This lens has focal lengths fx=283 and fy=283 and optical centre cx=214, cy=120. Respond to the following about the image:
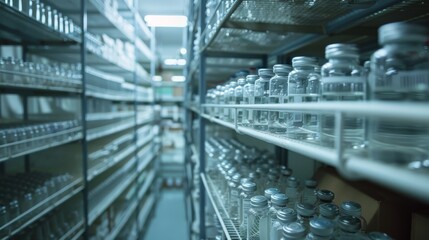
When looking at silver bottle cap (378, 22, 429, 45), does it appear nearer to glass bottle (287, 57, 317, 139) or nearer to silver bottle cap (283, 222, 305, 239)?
glass bottle (287, 57, 317, 139)

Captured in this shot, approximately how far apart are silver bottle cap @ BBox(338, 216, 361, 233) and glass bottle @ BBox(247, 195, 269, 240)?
21cm

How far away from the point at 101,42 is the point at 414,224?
253 cm

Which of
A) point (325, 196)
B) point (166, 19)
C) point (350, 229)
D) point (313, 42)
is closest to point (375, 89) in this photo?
point (350, 229)

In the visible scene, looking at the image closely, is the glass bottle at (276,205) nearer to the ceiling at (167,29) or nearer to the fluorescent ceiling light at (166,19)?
the fluorescent ceiling light at (166,19)

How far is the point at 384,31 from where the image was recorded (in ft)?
1.35

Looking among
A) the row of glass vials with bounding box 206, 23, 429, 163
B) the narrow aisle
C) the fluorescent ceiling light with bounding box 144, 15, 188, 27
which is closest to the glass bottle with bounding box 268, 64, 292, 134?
the row of glass vials with bounding box 206, 23, 429, 163

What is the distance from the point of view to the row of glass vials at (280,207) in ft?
2.11

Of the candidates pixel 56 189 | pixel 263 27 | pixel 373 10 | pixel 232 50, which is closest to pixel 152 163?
pixel 56 189

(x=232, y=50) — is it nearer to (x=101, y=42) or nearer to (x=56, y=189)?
(x=101, y=42)

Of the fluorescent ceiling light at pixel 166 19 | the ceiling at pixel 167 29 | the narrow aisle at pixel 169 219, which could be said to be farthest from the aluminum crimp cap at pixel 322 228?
the ceiling at pixel 167 29

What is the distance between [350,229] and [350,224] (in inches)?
0.4

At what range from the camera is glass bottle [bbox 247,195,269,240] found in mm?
801

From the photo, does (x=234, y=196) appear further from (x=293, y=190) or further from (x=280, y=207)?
(x=280, y=207)

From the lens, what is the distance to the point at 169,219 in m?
4.07
